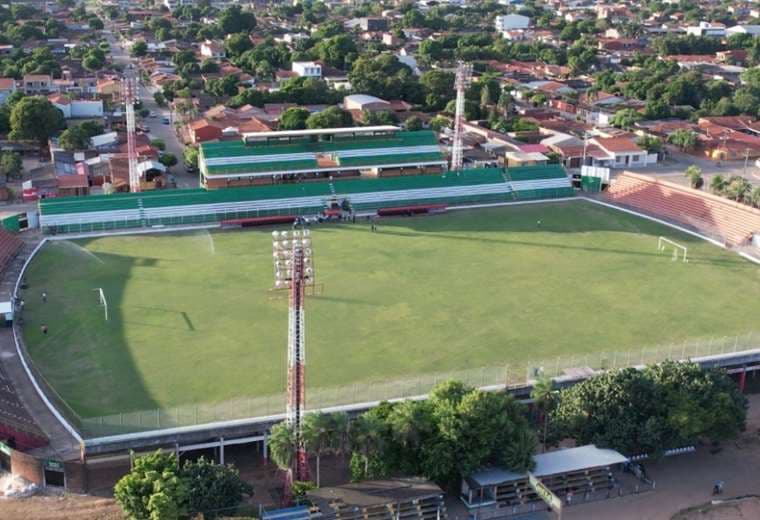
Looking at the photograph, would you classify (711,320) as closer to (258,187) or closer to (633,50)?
(258,187)

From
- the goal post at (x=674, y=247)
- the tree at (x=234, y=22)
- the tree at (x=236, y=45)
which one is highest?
the tree at (x=234, y=22)

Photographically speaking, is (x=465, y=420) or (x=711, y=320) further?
(x=711, y=320)

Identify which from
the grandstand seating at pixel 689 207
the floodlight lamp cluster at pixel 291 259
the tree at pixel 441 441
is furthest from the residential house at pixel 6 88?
the tree at pixel 441 441

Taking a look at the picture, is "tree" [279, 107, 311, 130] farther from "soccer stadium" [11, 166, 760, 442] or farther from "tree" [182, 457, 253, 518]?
"tree" [182, 457, 253, 518]

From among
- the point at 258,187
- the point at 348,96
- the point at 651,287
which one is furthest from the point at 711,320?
the point at 348,96

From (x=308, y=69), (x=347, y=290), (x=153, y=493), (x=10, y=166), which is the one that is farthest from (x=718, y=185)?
(x=308, y=69)

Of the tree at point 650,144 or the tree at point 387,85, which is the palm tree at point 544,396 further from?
the tree at point 387,85

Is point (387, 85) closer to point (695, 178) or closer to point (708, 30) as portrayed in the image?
point (695, 178)
